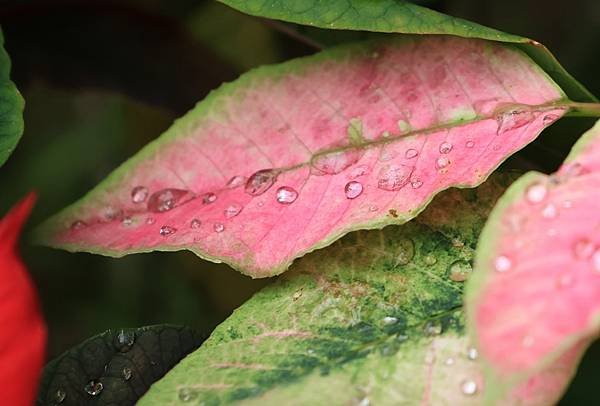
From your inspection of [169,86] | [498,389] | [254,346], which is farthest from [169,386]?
[169,86]

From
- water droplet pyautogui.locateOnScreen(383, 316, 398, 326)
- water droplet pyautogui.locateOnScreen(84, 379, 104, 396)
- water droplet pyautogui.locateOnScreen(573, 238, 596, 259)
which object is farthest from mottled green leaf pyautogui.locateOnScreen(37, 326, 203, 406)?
water droplet pyautogui.locateOnScreen(573, 238, 596, 259)

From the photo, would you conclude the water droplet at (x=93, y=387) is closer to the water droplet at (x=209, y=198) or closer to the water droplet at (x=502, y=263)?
the water droplet at (x=209, y=198)

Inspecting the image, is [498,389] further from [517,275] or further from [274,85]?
[274,85]

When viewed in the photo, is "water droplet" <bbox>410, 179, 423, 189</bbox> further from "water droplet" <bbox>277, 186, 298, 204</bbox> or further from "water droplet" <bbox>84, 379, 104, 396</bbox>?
"water droplet" <bbox>84, 379, 104, 396</bbox>

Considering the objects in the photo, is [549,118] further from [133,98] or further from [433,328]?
[133,98]

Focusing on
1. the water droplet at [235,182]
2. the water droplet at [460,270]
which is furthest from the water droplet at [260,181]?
the water droplet at [460,270]
